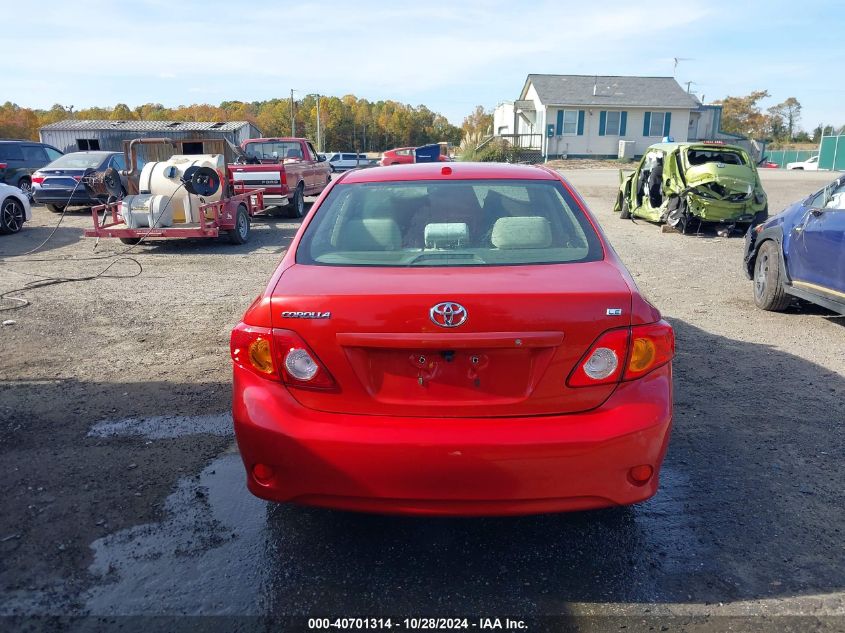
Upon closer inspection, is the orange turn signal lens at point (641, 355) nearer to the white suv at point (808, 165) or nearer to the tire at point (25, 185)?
the tire at point (25, 185)

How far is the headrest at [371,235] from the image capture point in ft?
10.8

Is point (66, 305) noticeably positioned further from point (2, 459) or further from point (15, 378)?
point (2, 459)

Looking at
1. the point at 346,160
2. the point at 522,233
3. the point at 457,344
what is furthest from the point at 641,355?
the point at 346,160

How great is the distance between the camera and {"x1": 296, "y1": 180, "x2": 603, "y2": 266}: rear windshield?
3.13 metres

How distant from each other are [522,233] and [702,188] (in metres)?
11.2

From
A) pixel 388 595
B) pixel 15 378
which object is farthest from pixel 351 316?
pixel 15 378

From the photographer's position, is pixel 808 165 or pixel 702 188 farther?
pixel 808 165

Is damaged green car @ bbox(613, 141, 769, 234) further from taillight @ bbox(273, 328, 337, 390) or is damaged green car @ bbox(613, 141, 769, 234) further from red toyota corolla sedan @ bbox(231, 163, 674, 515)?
taillight @ bbox(273, 328, 337, 390)

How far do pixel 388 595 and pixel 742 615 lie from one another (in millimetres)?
1378

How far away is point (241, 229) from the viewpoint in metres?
12.2

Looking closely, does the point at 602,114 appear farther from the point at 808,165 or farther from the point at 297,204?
the point at 297,204

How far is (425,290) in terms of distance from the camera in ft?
8.64

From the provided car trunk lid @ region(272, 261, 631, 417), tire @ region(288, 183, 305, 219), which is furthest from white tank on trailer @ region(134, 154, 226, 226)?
car trunk lid @ region(272, 261, 631, 417)

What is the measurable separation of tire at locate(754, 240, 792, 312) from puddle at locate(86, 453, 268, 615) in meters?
6.00
